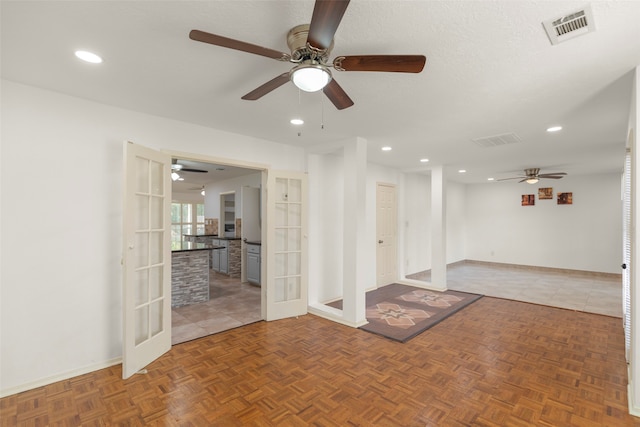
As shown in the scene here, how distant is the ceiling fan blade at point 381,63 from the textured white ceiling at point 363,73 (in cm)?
26

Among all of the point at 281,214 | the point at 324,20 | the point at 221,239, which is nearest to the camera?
the point at 324,20

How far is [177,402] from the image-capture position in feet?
7.70

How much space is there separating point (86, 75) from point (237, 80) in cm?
122

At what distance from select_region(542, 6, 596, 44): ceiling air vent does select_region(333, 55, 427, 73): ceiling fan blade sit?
32.7 inches

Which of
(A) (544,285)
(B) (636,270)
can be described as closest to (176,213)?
(A) (544,285)

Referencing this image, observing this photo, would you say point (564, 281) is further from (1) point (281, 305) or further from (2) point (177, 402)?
(2) point (177, 402)

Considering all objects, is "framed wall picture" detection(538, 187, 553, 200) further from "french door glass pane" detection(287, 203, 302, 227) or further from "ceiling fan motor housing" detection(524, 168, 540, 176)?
"french door glass pane" detection(287, 203, 302, 227)

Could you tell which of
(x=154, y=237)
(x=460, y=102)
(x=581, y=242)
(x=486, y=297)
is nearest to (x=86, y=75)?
(x=154, y=237)

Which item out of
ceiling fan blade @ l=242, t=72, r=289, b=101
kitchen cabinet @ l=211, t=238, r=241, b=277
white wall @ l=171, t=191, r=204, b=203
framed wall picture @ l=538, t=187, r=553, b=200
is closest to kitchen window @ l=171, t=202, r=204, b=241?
white wall @ l=171, t=191, r=204, b=203

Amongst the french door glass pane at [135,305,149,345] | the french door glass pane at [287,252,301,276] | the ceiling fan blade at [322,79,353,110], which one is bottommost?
the french door glass pane at [135,305,149,345]

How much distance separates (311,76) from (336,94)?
0.35m

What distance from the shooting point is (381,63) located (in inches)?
64.1

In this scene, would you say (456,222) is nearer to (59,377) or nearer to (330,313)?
(330,313)

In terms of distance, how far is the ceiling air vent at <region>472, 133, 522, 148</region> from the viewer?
13.1 feet
